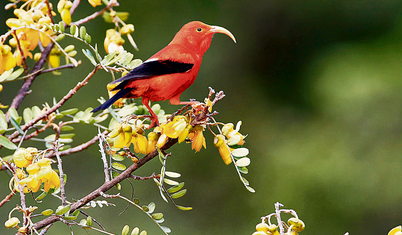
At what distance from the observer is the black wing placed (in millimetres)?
604

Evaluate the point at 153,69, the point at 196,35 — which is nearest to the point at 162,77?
the point at 153,69

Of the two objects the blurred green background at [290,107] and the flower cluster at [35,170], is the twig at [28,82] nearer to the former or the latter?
the flower cluster at [35,170]

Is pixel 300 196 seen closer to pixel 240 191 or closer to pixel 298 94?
pixel 240 191

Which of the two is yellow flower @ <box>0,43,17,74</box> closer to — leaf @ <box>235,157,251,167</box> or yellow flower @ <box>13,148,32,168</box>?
yellow flower @ <box>13,148,32,168</box>

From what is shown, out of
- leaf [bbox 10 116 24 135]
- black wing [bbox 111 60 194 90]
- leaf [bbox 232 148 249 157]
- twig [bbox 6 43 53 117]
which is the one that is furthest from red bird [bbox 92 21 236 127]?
twig [bbox 6 43 53 117]

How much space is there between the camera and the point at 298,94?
2703 millimetres

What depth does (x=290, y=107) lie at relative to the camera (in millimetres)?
2686

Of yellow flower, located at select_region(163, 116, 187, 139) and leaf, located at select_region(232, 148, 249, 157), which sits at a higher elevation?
yellow flower, located at select_region(163, 116, 187, 139)

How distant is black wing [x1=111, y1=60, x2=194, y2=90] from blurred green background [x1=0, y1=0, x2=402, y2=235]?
1.55m

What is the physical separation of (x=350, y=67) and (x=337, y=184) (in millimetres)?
756

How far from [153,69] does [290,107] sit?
217 cm

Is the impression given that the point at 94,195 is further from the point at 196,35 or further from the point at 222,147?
the point at 196,35

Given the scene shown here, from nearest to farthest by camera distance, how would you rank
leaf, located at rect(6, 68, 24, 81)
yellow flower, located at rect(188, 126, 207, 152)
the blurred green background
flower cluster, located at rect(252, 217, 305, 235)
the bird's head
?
flower cluster, located at rect(252, 217, 305, 235) < yellow flower, located at rect(188, 126, 207, 152) < the bird's head < leaf, located at rect(6, 68, 24, 81) < the blurred green background

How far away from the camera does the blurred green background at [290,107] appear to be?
2303 millimetres
